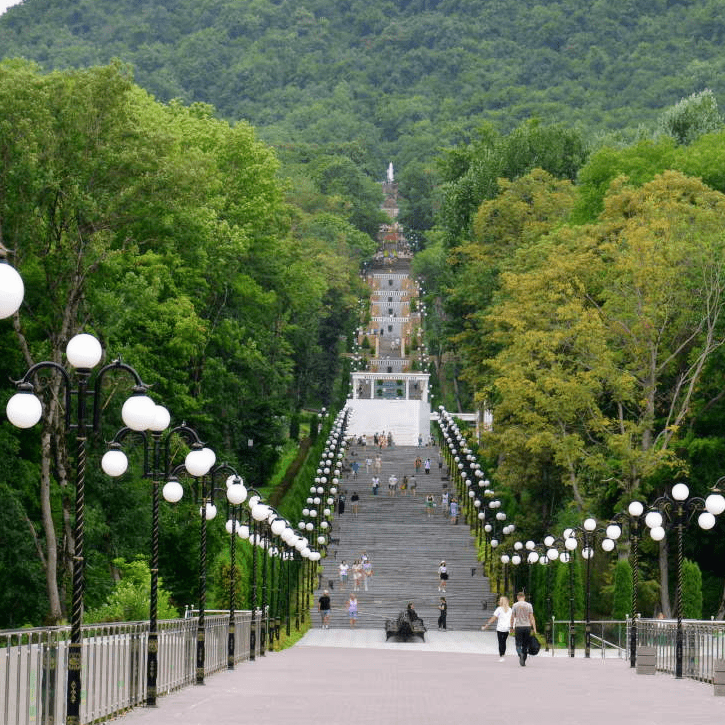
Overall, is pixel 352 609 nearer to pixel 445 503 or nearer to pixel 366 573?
pixel 366 573

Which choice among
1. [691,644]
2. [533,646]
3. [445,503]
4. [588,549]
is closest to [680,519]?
[691,644]

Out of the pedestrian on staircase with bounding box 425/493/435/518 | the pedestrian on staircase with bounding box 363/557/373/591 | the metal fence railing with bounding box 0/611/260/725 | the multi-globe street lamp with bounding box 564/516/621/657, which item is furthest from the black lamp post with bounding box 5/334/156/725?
the pedestrian on staircase with bounding box 425/493/435/518

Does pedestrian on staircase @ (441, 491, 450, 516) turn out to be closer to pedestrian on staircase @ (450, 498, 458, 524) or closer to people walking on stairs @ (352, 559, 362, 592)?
pedestrian on staircase @ (450, 498, 458, 524)

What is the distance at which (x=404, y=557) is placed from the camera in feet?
220

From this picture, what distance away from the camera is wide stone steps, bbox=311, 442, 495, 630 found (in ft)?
194

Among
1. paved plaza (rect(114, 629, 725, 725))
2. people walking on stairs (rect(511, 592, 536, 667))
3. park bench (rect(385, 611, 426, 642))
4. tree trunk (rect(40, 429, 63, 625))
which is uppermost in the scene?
tree trunk (rect(40, 429, 63, 625))

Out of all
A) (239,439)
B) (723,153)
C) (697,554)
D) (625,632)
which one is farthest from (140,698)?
(239,439)

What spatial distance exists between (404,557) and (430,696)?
47091mm

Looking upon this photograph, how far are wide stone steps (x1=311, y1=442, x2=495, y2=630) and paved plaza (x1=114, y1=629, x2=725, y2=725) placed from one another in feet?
89.5

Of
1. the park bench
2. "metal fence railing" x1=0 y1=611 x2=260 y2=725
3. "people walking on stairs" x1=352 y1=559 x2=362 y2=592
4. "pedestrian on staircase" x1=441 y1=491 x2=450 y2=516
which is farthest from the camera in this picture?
"pedestrian on staircase" x1=441 y1=491 x2=450 y2=516

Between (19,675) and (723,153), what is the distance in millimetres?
48992

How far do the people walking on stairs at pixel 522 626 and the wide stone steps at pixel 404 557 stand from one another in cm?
2623

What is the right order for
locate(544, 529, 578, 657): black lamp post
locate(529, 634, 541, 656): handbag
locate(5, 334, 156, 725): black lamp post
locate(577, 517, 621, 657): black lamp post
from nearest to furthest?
locate(5, 334, 156, 725): black lamp post → locate(529, 634, 541, 656): handbag → locate(577, 517, 621, 657): black lamp post → locate(544, 529, 578, 657): black lamp post

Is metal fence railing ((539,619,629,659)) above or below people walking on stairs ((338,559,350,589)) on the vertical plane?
below
